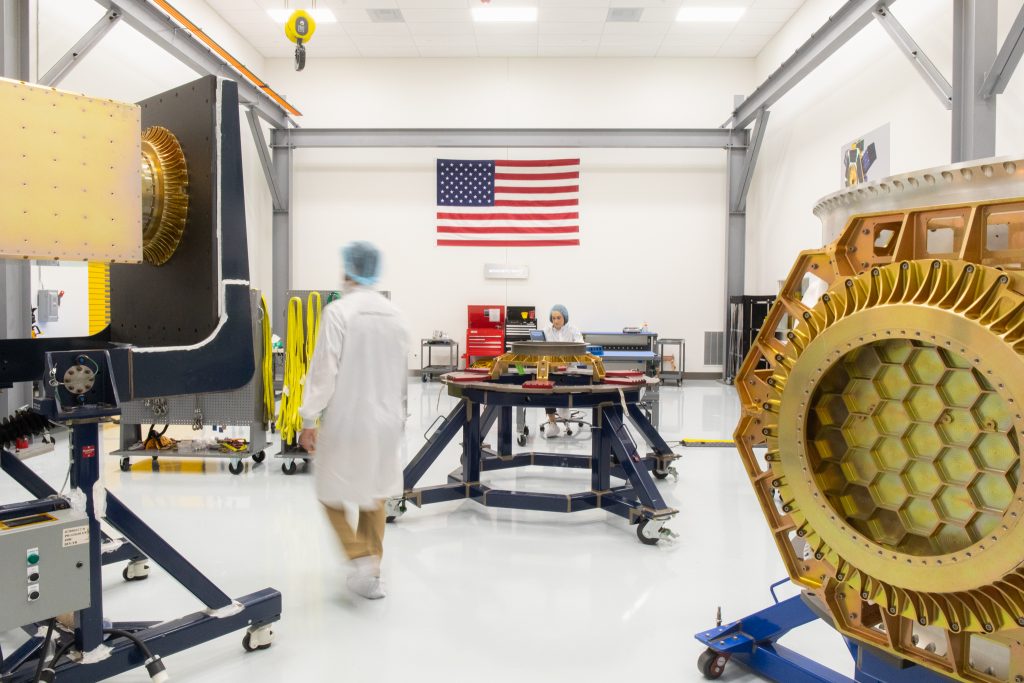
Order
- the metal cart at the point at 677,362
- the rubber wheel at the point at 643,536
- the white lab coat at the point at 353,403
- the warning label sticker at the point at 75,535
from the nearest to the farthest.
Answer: the warning label sticker at the point at 75,535, the white lab coat at the point at 353,403, the rubber wheel at the point at 643,536, the metal cart at the point at 677,362

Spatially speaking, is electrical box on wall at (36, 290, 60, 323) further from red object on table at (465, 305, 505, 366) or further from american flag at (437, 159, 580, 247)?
american flag at (437, 159, 580, 247)

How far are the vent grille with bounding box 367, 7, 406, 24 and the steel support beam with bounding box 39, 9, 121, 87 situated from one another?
145 inches

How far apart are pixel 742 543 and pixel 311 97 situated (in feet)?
32.0

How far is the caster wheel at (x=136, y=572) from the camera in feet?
8.71

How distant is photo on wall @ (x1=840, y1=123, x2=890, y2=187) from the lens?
6.34 meters

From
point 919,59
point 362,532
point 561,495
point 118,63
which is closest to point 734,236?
point 919,59

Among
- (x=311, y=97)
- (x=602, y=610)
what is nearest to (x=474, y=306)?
(x=311, y=97)

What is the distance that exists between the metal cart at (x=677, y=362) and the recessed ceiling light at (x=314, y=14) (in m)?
6.54

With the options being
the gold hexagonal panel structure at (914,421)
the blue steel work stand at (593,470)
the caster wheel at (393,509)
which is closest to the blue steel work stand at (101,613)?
the caster wheel at (393,509)

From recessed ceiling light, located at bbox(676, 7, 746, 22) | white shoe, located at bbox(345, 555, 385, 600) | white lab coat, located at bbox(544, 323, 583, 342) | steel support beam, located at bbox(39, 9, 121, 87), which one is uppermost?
recessed ceiling light, located at bbox(676, 7, 746, 22)

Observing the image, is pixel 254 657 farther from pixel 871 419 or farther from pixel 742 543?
pixel 742 543

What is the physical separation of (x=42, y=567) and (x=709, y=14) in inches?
373

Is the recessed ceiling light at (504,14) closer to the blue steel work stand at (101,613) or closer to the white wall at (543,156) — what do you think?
the white wall at (543,156)

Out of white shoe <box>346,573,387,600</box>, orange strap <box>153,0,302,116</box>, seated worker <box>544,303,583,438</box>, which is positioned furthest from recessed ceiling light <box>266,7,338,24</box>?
white shoe <box>346,573,387,600</box>
